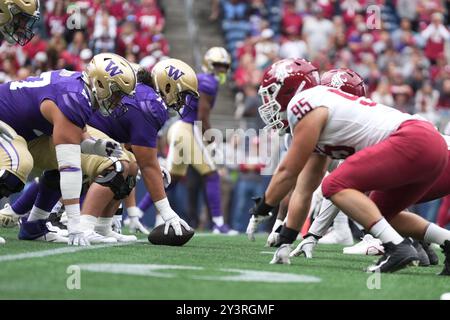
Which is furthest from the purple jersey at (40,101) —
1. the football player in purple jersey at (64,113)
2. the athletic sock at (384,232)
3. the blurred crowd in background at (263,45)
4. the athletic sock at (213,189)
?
the blurred crowd in background at (263,45)

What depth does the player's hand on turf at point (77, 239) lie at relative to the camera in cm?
647

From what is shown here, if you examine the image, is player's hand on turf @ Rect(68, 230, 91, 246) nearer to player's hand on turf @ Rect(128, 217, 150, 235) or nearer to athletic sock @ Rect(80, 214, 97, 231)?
athletic sock @ Rect(80, 214, 97, 231)

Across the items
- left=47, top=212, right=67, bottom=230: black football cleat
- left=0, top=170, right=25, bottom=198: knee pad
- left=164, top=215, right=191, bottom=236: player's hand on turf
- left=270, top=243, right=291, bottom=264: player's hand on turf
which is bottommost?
left=47, top=212, right=67, bottom=230: black football cleat

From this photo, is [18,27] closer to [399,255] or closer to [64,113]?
[64,113]

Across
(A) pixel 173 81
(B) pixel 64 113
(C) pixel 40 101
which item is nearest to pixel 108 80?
(B) pixel 64 113

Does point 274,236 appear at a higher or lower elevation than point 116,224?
higher

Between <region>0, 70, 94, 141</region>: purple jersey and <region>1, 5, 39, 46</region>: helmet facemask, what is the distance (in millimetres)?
562

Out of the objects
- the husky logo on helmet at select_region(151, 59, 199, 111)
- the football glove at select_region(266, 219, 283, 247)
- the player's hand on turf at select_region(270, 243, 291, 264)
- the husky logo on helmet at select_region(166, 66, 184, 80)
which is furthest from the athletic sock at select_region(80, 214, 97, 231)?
the player's hand on turf at select_region(270, 243, 291, 264)

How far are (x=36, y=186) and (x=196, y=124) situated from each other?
334 centimetres

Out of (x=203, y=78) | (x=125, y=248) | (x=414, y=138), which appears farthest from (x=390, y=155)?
(x=203, y=78)

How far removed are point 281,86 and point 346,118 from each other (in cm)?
57

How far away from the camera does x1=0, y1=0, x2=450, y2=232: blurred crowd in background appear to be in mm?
13336

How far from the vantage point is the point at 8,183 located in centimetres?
617

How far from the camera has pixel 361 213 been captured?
5.27 meters
